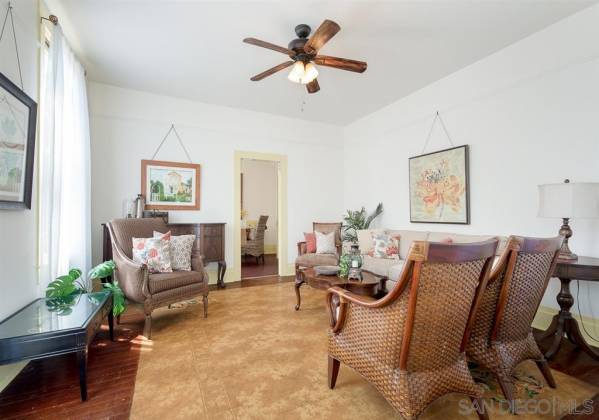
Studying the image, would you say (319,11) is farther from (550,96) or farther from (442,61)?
(550,96)

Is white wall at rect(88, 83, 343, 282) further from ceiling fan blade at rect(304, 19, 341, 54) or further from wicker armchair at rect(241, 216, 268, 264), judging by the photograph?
ceiling fan blade at rect(304, 19, 341, 54)

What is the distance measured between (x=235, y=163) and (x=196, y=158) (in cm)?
65

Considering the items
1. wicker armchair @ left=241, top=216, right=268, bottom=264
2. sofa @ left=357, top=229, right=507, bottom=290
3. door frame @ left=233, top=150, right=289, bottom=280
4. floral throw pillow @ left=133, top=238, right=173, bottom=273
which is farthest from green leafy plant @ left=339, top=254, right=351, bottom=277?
wicker armchair @ left=241, top=216, right=268, bottom=264

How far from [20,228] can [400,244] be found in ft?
13.4

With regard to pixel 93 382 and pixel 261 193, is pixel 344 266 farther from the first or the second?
pixel 261 193

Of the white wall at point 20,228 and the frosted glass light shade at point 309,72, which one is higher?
the frosted glass light shade at point 309,72

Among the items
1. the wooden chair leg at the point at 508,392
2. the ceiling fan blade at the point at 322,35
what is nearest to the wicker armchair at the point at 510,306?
the wooden chair leg at the point at 508,392

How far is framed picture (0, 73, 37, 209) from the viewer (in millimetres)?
1786

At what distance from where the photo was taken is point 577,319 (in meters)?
2.63

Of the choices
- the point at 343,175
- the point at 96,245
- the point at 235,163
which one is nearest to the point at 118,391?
the point at 96,245

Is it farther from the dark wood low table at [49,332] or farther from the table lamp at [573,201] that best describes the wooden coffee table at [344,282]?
the dark wood low table at [49,332]

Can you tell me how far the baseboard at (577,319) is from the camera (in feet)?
8.23

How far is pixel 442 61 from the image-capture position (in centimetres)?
341

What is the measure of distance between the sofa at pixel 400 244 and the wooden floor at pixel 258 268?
2028 millimetres
